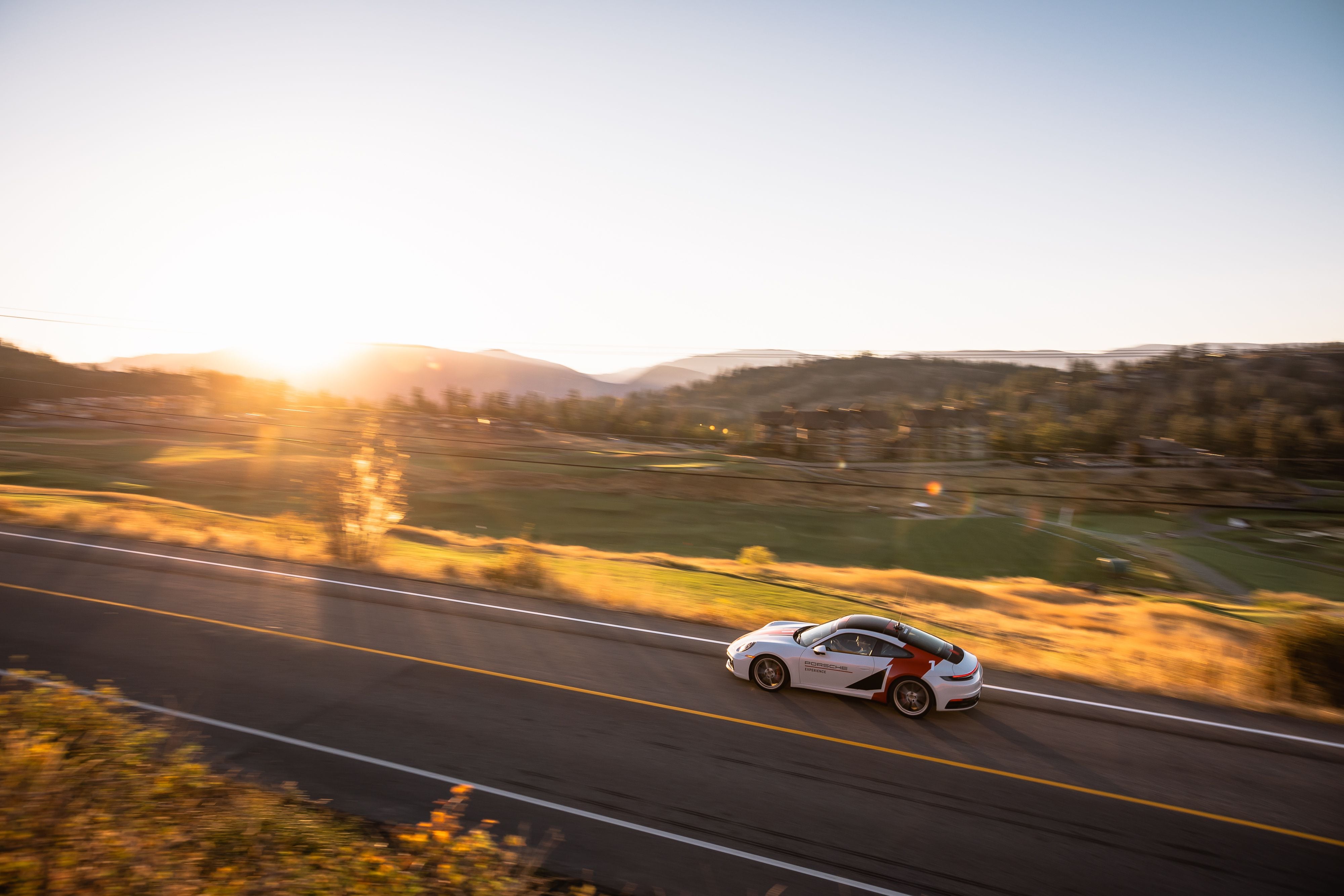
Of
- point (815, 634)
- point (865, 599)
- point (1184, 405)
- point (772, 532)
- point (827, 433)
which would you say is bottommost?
point (772, 532)

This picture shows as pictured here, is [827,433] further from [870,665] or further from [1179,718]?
[870,665]

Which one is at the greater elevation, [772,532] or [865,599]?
[865,599]

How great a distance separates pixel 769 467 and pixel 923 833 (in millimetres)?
59628

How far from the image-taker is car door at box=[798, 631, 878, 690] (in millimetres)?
10352

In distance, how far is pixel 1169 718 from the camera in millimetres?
10570

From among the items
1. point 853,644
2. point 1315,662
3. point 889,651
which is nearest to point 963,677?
point 889,651

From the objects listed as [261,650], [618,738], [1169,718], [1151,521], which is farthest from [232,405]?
Answer: [1151,521]

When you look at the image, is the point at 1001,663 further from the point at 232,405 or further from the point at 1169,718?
the point at 232,405

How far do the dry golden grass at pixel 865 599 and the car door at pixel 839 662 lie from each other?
4.37 meters

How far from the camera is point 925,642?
34.7ft

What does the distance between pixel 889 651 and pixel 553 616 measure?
7.96 metres

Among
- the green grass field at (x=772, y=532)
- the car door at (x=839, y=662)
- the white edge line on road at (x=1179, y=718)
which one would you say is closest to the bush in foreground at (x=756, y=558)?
the green grass field at (x=772, y=532)

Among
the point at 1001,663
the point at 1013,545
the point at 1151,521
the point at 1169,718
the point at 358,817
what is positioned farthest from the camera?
the point at 1151,521

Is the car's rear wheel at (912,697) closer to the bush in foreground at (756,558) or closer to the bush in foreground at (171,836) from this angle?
the bush in foreground at (171,836)
